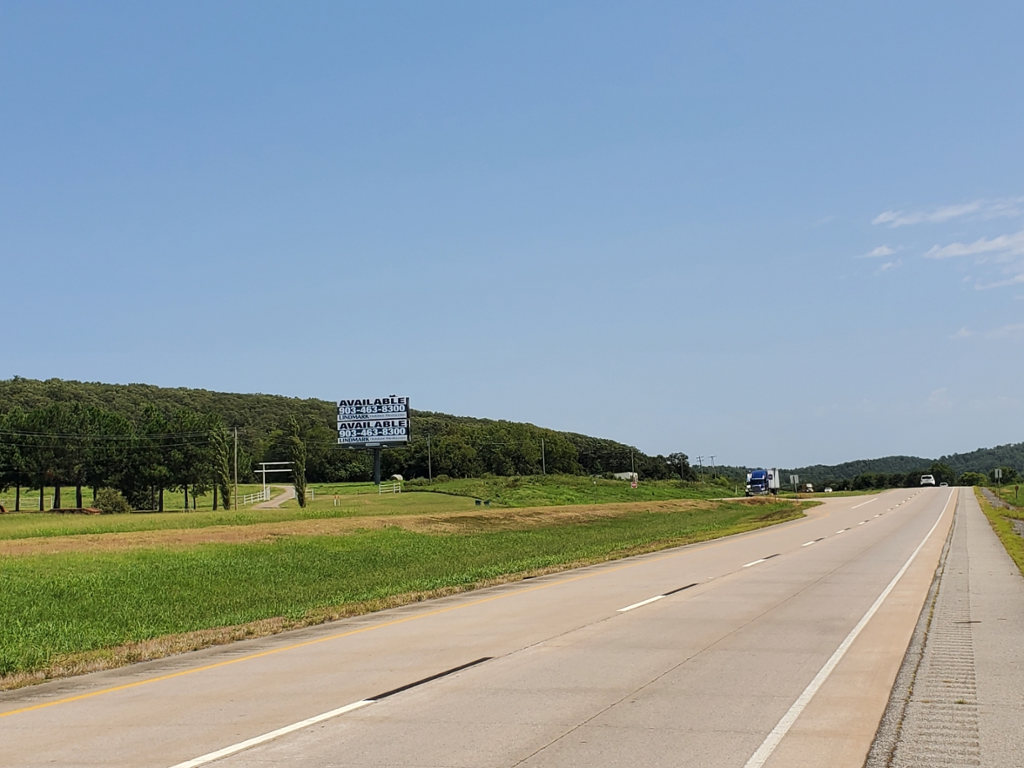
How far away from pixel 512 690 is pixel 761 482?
380ft

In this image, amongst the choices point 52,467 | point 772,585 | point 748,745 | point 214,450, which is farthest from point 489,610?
point 52,467

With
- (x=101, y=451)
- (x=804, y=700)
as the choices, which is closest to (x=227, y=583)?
(x=804, y=700)

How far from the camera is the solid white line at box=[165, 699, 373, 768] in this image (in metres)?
7.64

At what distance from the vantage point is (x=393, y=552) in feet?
123

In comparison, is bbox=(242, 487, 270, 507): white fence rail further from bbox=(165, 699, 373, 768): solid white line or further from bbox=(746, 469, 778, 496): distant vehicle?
bbox=(165, 699, 373, 768): solid white line

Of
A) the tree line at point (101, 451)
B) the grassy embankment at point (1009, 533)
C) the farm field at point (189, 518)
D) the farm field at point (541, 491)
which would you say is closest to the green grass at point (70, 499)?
the tree line at point (101, 451)

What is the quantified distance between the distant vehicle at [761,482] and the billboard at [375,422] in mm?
43115

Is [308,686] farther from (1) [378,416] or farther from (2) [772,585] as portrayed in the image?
(1) [378,416]

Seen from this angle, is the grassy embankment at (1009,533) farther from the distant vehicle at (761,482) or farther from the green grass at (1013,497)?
the distant vehicle at (761,482)

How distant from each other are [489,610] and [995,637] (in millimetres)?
8677

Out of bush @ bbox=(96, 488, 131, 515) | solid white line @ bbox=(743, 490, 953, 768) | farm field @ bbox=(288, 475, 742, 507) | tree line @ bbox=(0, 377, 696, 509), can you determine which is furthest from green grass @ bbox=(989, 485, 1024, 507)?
bush @ bbox=(96, 488, 131, 515)

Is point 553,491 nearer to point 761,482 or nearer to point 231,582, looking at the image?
point 761,482

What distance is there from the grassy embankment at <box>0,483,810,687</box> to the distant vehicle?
72.3 meters

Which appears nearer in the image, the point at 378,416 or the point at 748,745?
the point at 748,745
